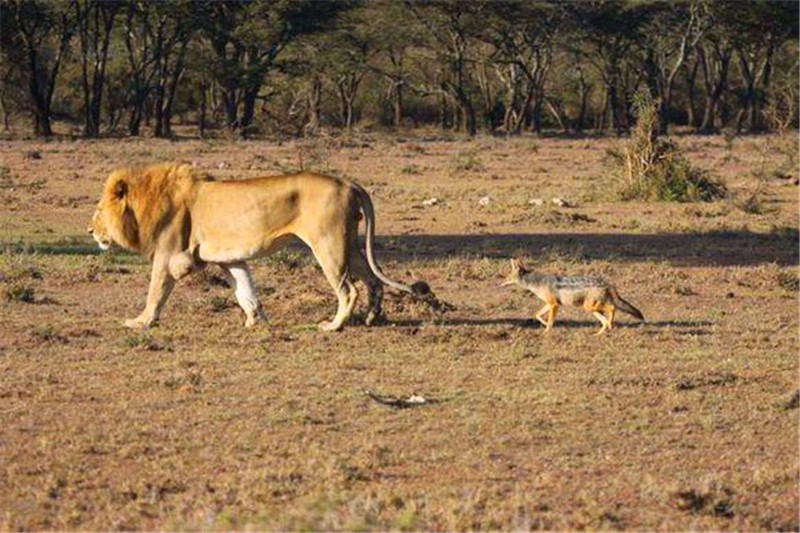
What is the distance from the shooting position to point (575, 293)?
12.2m

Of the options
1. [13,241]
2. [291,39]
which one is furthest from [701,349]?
[291,39]

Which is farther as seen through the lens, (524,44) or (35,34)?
(524,44)

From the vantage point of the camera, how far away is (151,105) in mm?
62031

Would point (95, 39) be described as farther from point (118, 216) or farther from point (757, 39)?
point (118, 216)

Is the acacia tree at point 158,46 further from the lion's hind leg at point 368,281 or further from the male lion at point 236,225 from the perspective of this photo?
the lion's hind leg at point 368,281

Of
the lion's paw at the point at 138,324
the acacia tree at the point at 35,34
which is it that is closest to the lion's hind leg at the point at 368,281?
the lion's paw at the point at 138,324

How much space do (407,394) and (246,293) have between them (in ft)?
9.10

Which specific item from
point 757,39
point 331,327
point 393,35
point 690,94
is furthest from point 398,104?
point 331,327

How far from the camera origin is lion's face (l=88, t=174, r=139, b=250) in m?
12.6

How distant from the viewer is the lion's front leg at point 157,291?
12453mm

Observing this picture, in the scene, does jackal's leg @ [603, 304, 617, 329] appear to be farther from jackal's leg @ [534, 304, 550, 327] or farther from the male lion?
the male lion

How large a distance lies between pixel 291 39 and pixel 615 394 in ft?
153

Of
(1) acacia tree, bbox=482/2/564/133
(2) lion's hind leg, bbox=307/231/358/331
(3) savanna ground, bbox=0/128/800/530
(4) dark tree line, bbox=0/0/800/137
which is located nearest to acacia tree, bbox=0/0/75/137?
(4) dark tree line, bbox=0/0/800/137

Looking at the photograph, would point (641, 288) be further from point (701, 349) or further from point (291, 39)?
point (291, 39)
